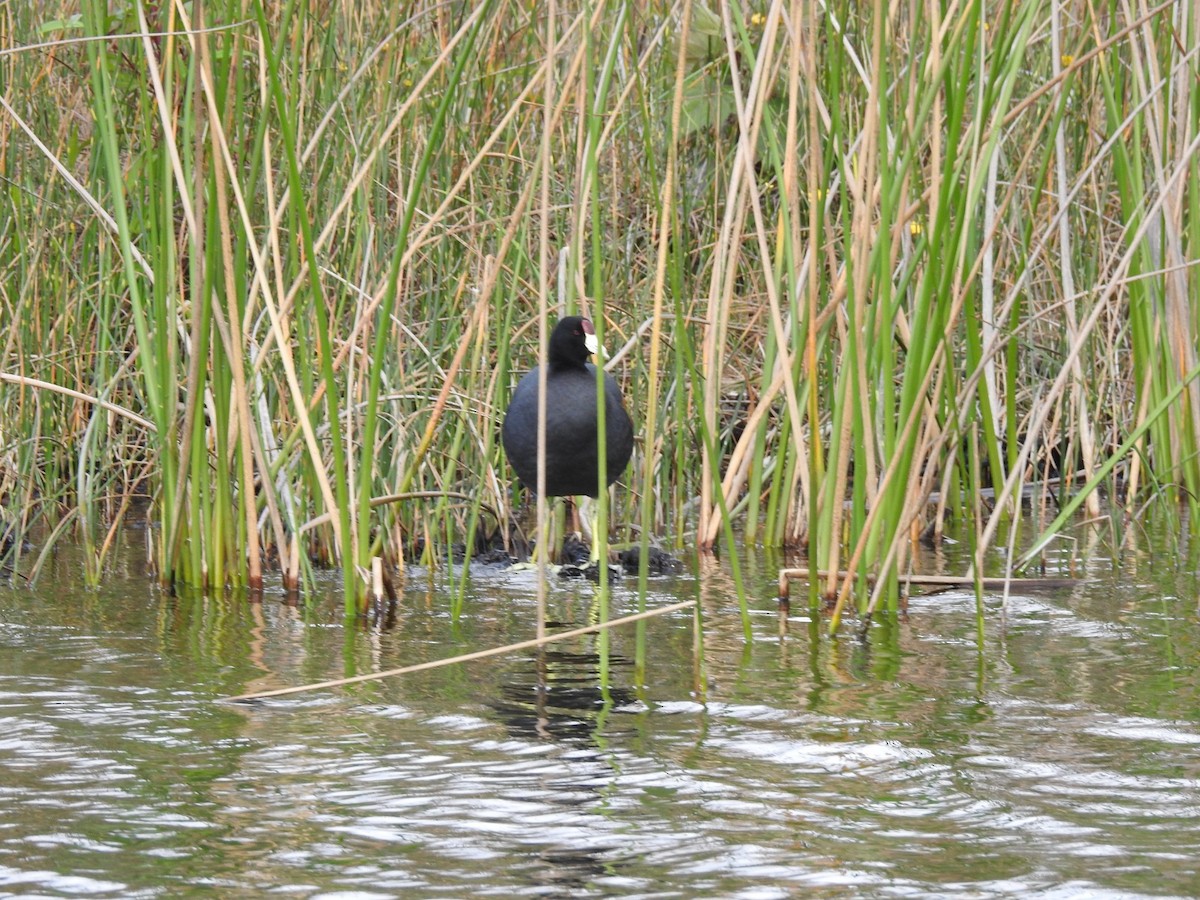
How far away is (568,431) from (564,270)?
0.55 m

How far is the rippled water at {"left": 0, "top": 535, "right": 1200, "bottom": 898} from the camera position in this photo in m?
2.03

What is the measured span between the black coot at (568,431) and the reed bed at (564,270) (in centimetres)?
13

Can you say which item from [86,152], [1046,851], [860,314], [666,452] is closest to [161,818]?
[1046,851]

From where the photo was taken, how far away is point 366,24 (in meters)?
5.07

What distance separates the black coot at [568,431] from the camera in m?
4.69

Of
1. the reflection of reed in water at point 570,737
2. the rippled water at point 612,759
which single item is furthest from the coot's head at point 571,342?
the reflection of reed in water at point 570,737

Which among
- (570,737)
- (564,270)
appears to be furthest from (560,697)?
(564,270)

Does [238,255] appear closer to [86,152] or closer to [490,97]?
[490,97]

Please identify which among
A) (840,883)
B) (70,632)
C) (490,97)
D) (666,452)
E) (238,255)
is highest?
(490,97)

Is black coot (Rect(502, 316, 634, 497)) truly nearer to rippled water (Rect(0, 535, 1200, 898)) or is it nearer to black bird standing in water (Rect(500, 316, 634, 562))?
black bird standing in water (Rect(500, 316, 634, 562))

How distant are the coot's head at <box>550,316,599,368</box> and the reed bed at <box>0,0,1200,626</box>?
0.39 ft

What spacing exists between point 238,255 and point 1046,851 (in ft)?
7.91

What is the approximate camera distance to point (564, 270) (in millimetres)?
5055

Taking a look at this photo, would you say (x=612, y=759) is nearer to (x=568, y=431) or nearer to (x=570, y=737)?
(x=570, y=737)
